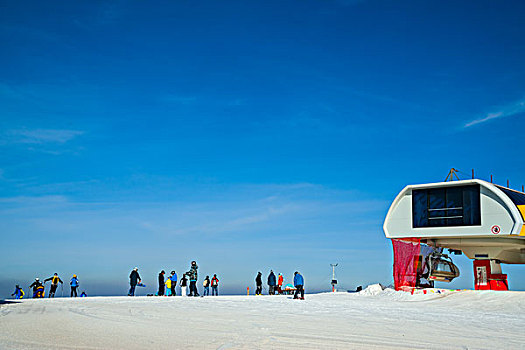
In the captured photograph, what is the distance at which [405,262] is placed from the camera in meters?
35.0

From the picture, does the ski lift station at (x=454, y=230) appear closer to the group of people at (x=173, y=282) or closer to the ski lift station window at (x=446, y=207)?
the ski lift station window at (x=446, y=207)

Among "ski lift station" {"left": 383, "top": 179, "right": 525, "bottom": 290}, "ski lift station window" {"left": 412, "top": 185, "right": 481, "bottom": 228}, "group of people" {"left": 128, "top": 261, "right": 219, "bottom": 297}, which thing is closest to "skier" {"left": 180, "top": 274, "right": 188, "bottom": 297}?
"group of people" {"left": 128, "top": 261, "right": 219, "bottom": 297}

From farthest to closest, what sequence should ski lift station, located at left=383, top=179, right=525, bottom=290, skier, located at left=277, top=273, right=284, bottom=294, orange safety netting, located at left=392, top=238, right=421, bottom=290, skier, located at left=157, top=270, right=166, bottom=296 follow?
skier, located at left=277, top=273, right=284, bottom=294
orange safety netting, located at left=392, top=238, right=421, bottom=290
ski lift station, located at left=383, top=179, right=525, bottom=290
skier, located at left=157, top=270, right=166, bottom=296

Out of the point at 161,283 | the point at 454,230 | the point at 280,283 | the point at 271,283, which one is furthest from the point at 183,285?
the point at 454,230

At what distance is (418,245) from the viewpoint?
1394 inches

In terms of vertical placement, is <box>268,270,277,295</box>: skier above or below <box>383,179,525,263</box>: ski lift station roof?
below

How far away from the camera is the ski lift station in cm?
3069

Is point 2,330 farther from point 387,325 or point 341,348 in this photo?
point 387,325

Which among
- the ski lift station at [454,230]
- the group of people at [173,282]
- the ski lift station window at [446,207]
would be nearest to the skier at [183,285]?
the group of people at [173,282]

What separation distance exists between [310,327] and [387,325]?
2.32 metres

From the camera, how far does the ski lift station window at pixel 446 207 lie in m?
31.6

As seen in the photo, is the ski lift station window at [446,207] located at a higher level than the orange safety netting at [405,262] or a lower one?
higher

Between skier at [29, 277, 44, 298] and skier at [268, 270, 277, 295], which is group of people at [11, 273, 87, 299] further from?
skier at [268, 270, 277, 295]

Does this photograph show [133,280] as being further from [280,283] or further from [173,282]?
[280,283]
